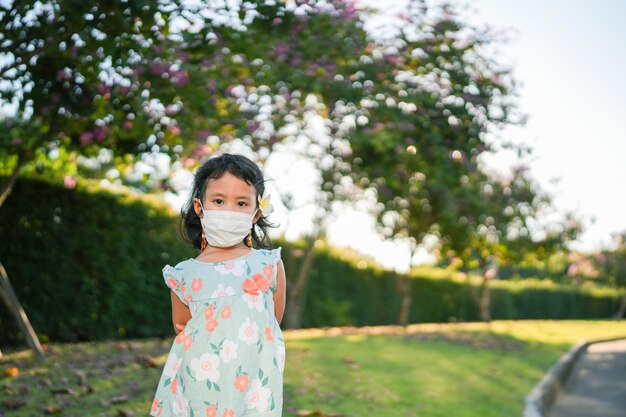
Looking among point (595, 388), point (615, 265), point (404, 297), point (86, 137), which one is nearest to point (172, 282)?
point (86, 137)

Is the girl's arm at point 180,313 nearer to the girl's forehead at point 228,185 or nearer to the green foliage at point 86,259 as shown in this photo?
the girl's forehead at point 228,185

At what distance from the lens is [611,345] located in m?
19.5

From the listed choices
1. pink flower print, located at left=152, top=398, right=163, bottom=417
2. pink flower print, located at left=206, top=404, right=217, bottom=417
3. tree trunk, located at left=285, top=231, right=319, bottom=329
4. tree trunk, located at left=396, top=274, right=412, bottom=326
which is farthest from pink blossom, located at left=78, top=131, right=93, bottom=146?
tree trunk, located at left=396, top=274, right=412, bottom=326

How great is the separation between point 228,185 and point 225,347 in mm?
753

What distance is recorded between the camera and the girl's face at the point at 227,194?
3.43 metres

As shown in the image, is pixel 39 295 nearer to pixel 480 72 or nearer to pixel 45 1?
pixel 45 1

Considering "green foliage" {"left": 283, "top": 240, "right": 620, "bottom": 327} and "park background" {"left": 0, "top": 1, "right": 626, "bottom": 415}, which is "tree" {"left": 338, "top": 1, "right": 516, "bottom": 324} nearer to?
"park background" {"left": 0, "top": 1, "right": 626, "bottom": 415}

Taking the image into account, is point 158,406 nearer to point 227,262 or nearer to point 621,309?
point 227,262

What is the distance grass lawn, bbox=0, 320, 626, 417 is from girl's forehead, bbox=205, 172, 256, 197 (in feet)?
10.2

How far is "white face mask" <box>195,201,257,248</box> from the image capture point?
3387 mm

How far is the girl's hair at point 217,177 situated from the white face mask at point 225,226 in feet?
0.49

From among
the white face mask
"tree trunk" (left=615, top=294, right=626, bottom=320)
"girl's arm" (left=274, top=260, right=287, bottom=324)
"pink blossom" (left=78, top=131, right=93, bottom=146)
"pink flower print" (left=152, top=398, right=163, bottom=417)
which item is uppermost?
"pink blossom" (left=78, top=131, right=93, bottom=146)

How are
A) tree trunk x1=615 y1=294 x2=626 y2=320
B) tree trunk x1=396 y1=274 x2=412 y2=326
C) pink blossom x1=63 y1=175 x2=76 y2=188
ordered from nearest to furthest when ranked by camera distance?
pink blossom x1=63 y1=175 x2=76 y2=188 < tree trunk x1=396 y1=274 x2=412 y2=326 < tree trunk x1=615 y1=294 x2=626 y2=320

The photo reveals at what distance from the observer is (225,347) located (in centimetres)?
328
